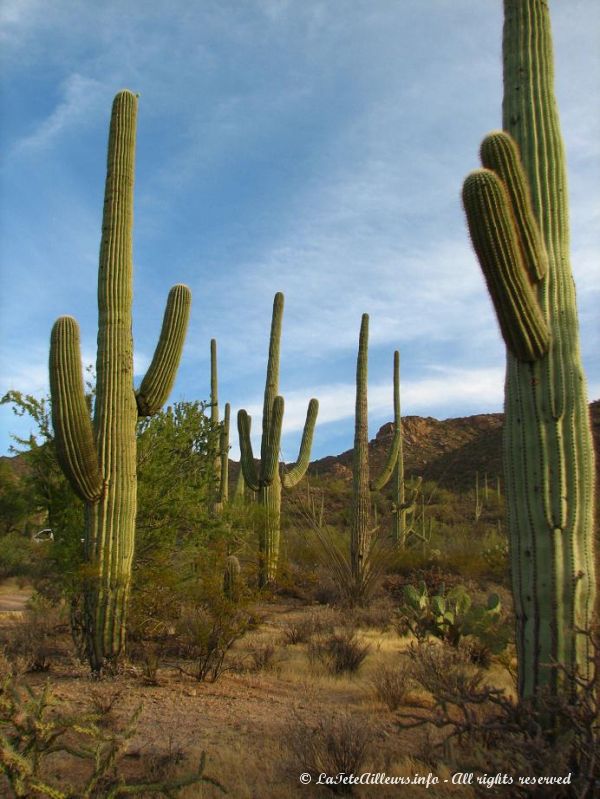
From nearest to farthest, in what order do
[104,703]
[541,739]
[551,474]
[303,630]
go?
[541,739], [551,474], [104,703], [303,630]

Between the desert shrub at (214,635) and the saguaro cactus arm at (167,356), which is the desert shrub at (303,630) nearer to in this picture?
the desert shrub at (214,635)

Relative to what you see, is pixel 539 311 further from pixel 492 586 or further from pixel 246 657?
pixel 492 586

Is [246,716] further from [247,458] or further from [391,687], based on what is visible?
[247,458]

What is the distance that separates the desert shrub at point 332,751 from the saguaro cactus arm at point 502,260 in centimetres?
297

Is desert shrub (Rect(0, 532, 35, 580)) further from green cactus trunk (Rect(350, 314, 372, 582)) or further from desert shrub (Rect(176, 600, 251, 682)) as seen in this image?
desert shrub (Rect(176, 600, 251, 682))

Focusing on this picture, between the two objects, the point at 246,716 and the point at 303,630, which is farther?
the point at 303,630

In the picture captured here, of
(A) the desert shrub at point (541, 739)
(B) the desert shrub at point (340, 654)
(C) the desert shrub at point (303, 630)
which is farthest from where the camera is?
(C) the desert shrub at point (303, 630)

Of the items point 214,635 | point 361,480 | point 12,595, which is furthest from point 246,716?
point 12,595

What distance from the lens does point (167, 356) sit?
29.1ft

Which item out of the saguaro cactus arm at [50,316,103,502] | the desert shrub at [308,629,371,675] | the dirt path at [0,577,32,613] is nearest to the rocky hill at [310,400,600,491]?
the dirt path at [0,577,32,613]

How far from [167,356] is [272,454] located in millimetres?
5769

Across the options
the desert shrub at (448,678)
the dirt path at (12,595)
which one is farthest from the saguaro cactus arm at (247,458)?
the desert shrub at (448,678)

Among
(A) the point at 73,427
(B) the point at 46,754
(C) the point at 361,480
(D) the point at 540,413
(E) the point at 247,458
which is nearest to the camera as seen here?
(B) the point at 46,754

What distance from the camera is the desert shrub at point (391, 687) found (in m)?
6.52
